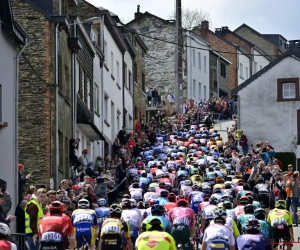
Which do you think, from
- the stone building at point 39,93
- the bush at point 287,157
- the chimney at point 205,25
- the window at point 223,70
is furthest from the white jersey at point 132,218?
the chimney at point 205,25

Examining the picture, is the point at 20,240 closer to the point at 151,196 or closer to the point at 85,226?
the point at 85,226

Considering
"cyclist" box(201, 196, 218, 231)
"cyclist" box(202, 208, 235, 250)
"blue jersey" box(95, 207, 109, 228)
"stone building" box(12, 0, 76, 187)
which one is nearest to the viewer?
"cyclist" box(202, 208, 235, 250)

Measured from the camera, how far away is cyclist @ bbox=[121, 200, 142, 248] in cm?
2711

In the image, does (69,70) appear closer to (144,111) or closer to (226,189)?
(226,189)

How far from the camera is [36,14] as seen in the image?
37.8 meters

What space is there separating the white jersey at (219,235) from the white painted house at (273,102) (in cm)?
4093

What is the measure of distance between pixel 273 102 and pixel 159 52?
25.0 m

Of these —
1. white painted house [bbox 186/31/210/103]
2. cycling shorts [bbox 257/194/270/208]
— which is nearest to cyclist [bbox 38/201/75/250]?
cycling shorts [bbox 257/194/270/208]

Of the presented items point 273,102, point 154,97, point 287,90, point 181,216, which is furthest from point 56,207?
point 154,97

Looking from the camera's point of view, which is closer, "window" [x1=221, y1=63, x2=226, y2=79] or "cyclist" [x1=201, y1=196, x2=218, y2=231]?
"cyclist" [x1=201, y1=196, x2=218, y2=231]

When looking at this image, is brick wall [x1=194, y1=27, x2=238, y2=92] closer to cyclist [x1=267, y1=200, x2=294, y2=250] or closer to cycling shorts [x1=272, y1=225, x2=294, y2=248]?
cyclist [x1=267, y1=200, x2=294, y2=250]

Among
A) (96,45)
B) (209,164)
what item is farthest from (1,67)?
(96,45)

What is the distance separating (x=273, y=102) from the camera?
210ft

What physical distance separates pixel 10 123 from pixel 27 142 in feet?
Answer: 17.1
